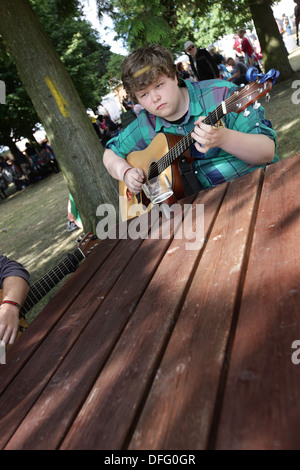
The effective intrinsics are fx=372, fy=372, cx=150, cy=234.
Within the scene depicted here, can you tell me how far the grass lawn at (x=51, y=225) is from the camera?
15.9ft

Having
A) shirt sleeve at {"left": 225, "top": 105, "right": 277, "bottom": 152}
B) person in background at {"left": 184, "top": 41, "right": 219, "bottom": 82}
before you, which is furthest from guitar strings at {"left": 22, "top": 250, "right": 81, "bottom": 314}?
person in background at {"left": 184, "top": 41, "right": 219, "bottom": 82}

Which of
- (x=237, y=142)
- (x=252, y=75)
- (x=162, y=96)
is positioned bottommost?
(x=237, y=142)

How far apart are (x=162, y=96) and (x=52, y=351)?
4.98 ft

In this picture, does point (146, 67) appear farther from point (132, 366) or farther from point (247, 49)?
point (247, 49)

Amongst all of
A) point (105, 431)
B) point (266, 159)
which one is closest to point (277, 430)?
point (105, 431)

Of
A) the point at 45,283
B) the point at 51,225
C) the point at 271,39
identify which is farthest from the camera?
the point at 271,39

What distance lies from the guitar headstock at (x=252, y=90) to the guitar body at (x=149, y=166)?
1.43 feet

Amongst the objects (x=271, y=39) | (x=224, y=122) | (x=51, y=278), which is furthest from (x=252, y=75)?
(x=271, y=39)

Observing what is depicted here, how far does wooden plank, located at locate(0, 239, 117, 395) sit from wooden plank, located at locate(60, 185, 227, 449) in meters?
0.47

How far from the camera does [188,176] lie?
2.19 metres

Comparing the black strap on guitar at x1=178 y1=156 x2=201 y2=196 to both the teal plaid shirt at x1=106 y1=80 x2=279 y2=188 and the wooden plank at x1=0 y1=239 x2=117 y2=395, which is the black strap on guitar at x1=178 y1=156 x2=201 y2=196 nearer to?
the teal plaid shirt at x1=106 y1=80 x2=279 y2=188

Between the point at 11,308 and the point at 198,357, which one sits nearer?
the point at 198,357

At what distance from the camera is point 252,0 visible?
8375mm

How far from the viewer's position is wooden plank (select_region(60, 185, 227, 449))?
0.89m
